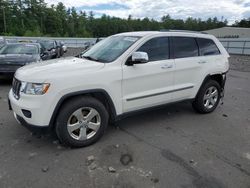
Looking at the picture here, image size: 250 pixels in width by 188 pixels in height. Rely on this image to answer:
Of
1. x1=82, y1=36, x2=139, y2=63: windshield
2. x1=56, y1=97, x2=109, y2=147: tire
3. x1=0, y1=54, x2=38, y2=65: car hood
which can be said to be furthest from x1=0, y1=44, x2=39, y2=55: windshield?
x1=56, y1=97, x2=109, y2=147: tire

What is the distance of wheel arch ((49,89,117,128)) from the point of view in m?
Answer: 3.37

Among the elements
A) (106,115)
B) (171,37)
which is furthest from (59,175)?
(171,37)

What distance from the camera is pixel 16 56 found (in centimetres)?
807

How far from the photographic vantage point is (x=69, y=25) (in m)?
88.4

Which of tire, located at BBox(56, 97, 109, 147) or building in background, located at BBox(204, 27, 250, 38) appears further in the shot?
building in background, located at BBox(204, 27, 250, 38)

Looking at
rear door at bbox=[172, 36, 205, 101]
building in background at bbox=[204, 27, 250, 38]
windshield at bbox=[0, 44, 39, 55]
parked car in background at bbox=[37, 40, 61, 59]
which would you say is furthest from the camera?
building in background at bbox=[204, 27, 250, 38]

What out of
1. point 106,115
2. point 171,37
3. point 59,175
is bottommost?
point 59,175

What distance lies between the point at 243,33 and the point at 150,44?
4965 centimetres

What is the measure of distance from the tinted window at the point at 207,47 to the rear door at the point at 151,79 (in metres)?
0.98

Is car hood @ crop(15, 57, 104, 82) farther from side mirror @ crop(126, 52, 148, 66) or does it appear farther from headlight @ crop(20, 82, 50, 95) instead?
side mirror @ crop(126, 52, 148, 66)

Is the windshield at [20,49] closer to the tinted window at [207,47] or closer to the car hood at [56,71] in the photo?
the car hood at [56,71]

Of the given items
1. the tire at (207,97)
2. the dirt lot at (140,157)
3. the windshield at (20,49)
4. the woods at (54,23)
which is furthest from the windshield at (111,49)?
the woods at (54,23)

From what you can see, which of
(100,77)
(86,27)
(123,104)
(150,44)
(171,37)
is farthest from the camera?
(86,27)

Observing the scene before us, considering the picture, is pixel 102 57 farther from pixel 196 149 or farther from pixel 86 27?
pixel 86 27
